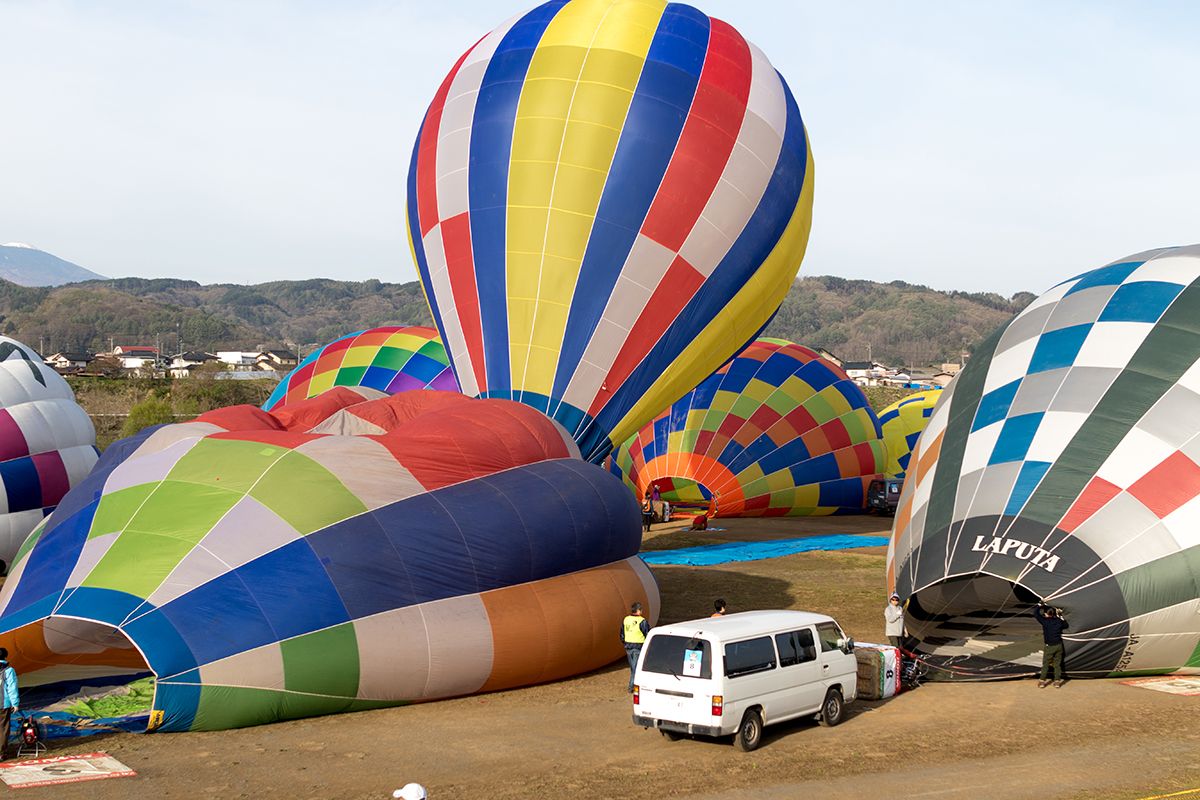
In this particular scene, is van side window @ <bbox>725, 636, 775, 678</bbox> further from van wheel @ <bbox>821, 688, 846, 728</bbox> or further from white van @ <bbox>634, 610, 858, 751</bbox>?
van wheel @ <bbox>821, 688, 846, 728</bbox>

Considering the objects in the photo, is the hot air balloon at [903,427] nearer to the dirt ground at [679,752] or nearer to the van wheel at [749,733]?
the dirt ground at [679,752]

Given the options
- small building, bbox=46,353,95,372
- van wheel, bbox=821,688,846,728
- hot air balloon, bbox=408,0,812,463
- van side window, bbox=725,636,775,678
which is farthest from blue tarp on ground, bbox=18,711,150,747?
small building, bbox=46,353,95,372

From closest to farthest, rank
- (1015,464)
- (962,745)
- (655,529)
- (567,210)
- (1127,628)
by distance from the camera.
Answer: (962,745) < (1127,628) < (1015,464) < (567,210) < (655,529)

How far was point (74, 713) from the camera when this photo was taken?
37.6 ft

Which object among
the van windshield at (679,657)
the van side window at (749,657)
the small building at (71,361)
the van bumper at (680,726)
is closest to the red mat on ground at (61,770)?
the van bumper at (680,726)

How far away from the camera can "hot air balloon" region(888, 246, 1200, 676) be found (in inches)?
491

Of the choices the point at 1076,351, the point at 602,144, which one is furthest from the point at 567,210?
the point at 1076,351

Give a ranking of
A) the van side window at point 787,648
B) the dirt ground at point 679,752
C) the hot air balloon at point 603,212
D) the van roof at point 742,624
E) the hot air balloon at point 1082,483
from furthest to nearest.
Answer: the hot air balloon at point 603,212 < the hot air balloon at point 1082,483 < the van side window at point 787,648 < the van roof at point 742,624 < the dirt ground at point 679,752

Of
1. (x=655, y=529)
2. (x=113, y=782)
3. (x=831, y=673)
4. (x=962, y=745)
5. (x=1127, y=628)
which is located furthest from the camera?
(x=655, y=529)

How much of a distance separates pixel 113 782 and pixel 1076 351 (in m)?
10.4

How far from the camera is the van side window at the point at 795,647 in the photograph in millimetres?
10930

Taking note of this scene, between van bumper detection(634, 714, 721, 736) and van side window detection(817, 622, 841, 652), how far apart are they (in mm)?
1586

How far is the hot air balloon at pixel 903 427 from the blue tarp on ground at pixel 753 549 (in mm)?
8324

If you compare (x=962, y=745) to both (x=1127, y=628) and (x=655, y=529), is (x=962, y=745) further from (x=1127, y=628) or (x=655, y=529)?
(x=655, y=529)
